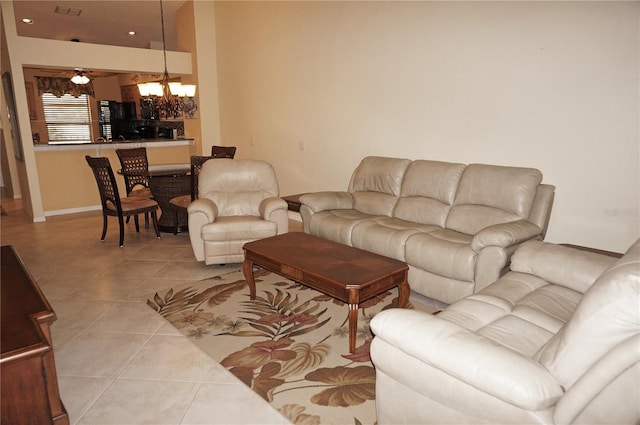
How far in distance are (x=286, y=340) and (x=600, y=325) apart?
1930 millimetres


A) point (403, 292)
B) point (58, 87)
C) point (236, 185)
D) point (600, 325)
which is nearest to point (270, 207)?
point (236, 185)

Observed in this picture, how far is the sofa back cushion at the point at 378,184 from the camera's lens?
4191mm

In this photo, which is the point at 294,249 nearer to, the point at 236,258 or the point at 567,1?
the point at 236,258

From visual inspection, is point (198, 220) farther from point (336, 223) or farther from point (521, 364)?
Answer: point (521, 364)

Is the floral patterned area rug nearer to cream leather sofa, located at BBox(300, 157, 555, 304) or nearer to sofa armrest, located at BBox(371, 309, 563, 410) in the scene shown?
cream leather sofa, located at BBox(300, 157, 555, 304)

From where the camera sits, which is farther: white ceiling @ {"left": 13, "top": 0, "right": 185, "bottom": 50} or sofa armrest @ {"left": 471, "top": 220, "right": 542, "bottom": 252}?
white ceiling @ {"left": 13, "top": 0, "right": 185, "bottom": 50}

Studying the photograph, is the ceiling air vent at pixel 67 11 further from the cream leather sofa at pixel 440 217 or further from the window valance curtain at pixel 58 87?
the cream leather sofa at pixel 440 217

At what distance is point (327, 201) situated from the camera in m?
4.31

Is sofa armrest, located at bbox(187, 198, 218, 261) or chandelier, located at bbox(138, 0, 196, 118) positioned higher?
chandelier, located at bbox(138, 0, 196, 118)

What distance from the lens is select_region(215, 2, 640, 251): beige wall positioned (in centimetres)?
313

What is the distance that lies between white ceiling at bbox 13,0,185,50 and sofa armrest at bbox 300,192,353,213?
472 centimetres

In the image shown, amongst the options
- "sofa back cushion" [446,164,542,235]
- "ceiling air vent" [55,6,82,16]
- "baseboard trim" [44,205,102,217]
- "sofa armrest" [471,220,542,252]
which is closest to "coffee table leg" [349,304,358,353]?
"sofa armrest" [471,220,542,252]

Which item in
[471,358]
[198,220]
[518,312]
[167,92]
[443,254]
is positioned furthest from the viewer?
[167,92]

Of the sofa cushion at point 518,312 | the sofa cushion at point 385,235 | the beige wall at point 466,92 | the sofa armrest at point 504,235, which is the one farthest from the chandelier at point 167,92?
the sofa cushion at point 518,312
